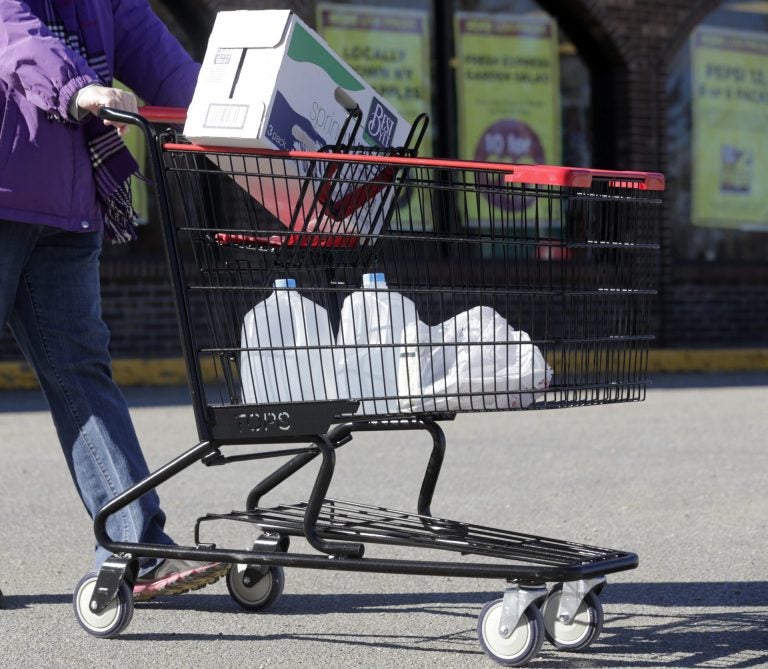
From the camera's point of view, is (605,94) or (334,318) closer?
(334,318)

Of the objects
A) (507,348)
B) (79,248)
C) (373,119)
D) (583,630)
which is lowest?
(583,630)

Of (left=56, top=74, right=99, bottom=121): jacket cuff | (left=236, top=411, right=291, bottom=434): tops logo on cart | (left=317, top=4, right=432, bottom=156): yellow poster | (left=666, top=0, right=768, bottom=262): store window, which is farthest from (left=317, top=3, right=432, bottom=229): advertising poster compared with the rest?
(left=236, top=411, right=291, bottom=434): tops logo on cart

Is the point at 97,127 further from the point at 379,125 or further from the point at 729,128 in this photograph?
the point at 729,128

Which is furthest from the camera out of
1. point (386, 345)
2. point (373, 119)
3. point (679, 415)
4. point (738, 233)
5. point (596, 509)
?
point (738, 233)

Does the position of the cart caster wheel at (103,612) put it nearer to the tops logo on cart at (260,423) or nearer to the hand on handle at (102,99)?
the tops logo on cart at (260,423)

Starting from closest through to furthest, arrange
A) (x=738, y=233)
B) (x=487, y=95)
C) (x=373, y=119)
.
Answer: (x=373, y=119), (x=487, y=95), (x=738, y=233)

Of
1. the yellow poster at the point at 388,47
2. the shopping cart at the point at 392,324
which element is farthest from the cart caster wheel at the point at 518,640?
the yellow poster at the point at 388,47

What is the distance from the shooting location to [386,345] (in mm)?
3422

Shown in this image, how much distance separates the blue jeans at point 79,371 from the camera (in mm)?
3900

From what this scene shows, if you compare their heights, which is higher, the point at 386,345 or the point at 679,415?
the point at 386,345

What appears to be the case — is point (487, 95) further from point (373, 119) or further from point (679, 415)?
point (373, 119)

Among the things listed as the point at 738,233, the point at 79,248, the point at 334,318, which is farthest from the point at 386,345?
the point at 738,233

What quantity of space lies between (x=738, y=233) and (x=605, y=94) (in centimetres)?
213

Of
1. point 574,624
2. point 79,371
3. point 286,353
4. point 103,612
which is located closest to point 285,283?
point 286,353
